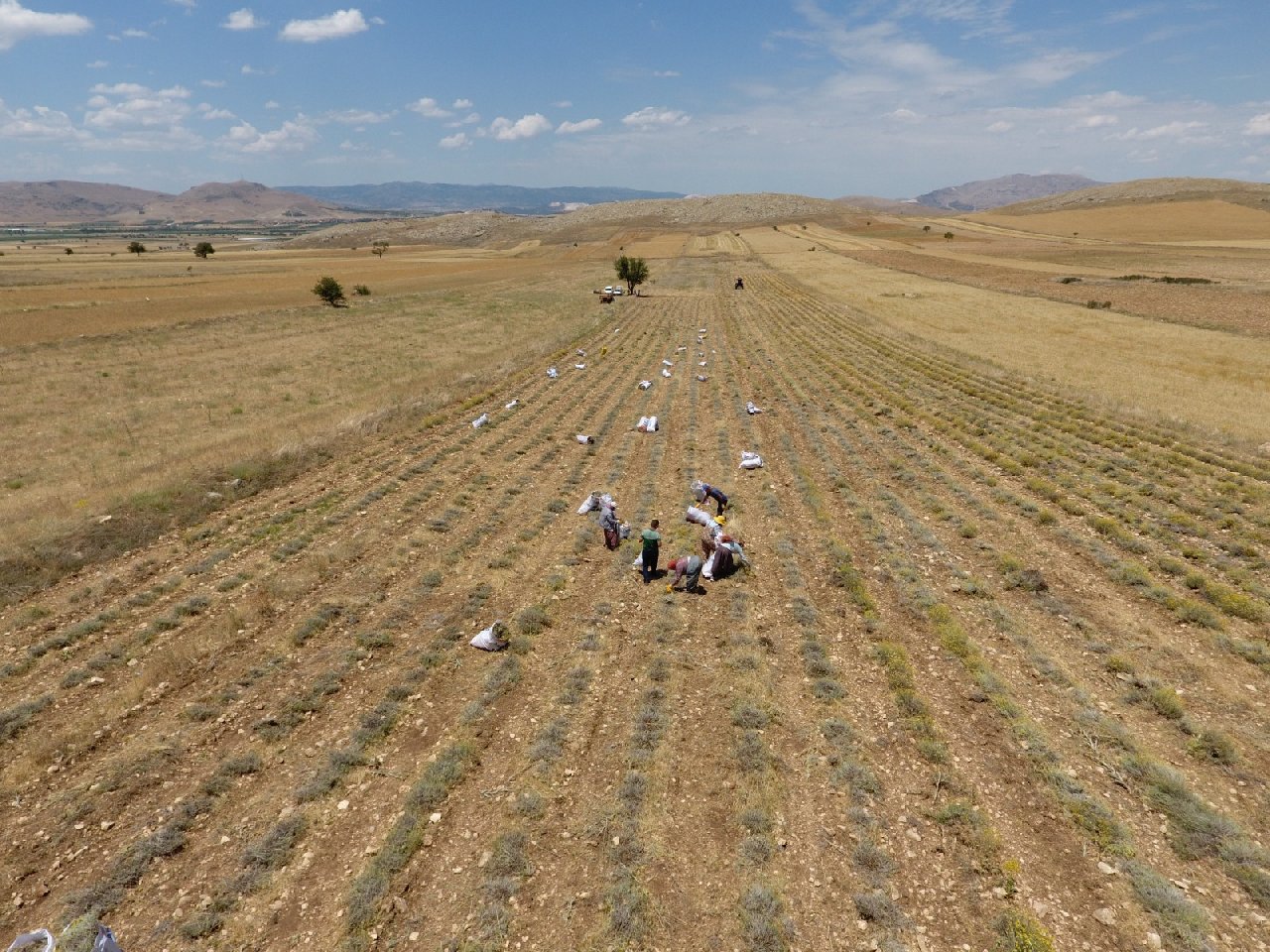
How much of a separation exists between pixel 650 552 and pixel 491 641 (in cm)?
385

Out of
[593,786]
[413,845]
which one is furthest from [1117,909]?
[413,845]

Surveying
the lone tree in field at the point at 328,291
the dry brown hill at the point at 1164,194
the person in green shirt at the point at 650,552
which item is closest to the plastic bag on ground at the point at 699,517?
the person in green shirt at the point at 650,552

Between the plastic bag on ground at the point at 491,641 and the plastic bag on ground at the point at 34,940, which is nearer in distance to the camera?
the plastic bag on ground at the point at 34,940

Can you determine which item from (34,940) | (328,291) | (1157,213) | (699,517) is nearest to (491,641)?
(34,940)

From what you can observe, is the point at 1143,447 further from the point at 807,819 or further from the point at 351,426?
the point at 351,426

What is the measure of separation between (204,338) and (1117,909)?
53.4 meters

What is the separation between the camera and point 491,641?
34.5 ft

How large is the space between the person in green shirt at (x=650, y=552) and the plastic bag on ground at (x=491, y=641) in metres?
3.54

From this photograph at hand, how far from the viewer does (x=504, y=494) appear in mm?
17156

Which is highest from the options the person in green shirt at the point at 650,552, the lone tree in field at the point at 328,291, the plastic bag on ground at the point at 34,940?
the lone tree in field at the point at 328,291

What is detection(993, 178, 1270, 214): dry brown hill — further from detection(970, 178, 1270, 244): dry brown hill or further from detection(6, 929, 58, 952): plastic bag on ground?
detection(6, 929, 58, 952): plastic bag on ground

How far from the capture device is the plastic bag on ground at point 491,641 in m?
10.5

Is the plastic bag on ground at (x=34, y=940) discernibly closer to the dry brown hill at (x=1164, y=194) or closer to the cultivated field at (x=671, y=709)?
the cultivated field at (x=671, y=709)

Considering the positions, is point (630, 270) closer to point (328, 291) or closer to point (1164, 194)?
point (328, 291)
